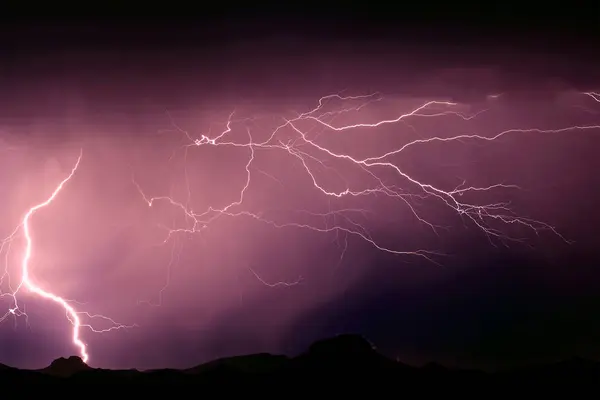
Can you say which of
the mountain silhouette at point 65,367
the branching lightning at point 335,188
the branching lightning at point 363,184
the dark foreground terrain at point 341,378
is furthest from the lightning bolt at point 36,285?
the branching lightning at point 363,184

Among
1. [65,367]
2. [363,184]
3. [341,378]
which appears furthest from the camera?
[363,184]

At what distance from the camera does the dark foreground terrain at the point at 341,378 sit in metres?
2.85

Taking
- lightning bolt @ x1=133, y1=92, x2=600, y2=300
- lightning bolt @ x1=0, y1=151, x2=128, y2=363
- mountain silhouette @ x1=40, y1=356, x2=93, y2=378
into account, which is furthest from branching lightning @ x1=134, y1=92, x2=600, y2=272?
mountain silhouette @ x1=40, y1=356, x2=93, y2=378

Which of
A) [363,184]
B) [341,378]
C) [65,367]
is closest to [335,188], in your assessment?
[363,184]

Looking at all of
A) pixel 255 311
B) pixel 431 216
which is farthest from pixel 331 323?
pixel 431 216

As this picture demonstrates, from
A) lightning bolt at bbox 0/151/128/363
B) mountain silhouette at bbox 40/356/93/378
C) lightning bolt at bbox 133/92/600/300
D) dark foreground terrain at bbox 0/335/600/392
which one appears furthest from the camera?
lightning bolt at bbox 0/151/128/363

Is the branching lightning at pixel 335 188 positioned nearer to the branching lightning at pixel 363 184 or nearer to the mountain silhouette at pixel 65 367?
the branching lightning at pixel 363 184

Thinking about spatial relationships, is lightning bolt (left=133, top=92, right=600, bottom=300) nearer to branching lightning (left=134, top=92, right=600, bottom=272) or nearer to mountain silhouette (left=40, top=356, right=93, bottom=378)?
branching lightning (left=134, top=92, right=600, bottom=272)

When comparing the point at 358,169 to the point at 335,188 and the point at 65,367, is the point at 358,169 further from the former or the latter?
the point at 65,367

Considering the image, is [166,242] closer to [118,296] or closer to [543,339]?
[118,296]

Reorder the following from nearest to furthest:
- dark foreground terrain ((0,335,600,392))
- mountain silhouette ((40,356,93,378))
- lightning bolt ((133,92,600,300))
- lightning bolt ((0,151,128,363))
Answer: dark foreground terrain ((0,335,600,392))
mountain silhouette ((40,356,93,378))
lightning bolt ((133,92,600,300))
lightning bolt ((0,151,128,363))

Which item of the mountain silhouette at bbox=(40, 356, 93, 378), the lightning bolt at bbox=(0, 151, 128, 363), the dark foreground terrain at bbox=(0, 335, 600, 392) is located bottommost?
the dark foreground terrain at bbox=(0, 335, 600, 392)

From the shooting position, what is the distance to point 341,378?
285 cm

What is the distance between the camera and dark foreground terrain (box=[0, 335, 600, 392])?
2.85 meters
